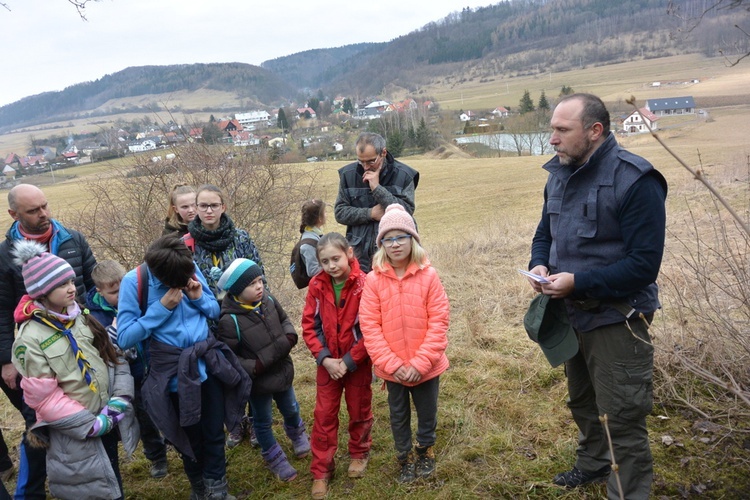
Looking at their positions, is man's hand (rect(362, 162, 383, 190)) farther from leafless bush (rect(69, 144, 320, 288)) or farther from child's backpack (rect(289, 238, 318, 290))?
leafless bush (rect(69, 144, 320, 288))

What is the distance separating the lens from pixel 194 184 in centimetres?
813

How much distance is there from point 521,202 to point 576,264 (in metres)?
22.0

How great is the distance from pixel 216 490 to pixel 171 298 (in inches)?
51.8

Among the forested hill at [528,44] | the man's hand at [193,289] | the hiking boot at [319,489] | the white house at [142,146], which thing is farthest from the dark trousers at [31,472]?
the forested hill at [528,44]

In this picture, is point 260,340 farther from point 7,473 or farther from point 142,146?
point 142,146

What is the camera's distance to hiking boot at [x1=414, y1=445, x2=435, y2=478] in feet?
10.4

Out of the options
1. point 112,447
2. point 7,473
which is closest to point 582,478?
point 112,447

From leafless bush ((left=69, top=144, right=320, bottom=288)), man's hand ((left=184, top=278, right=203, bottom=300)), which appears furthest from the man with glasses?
leafless bush ((left=69, top=144, right=320, bottom=288))

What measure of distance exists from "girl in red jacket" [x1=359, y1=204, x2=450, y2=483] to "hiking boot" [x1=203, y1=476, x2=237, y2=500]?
1.16m

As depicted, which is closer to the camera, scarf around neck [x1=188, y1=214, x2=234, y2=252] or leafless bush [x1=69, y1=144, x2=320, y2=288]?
scarf around neck [x1=188, y1=214, x2=234, y2=252]

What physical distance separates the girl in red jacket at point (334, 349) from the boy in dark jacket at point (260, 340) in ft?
0.73

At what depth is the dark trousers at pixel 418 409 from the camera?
3150 mm

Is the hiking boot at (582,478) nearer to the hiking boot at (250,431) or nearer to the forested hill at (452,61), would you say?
the hiking boot at (250,431)

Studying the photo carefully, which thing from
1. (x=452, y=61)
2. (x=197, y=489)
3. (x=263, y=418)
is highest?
(x=452, y=61)
